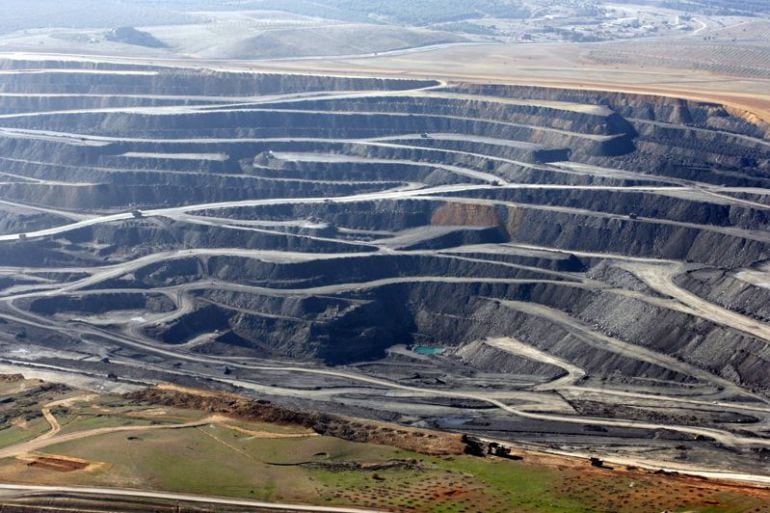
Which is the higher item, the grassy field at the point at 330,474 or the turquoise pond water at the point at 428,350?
the grassy field at the point at 330,474

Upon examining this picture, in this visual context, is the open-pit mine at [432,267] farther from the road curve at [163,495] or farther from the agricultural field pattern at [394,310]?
the road curve at [163,495]

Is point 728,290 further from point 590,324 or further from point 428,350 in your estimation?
point 428,350

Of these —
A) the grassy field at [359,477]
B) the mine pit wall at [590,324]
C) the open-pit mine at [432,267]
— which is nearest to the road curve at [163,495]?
the grassy field at [359,477]

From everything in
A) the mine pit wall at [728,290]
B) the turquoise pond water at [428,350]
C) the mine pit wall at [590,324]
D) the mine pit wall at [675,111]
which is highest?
the mine pit wall at [675,111]

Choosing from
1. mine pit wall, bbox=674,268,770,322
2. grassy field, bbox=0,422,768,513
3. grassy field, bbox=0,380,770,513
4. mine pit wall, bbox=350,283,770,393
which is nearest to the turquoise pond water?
mine pit wall, bbox=350,283,770,393

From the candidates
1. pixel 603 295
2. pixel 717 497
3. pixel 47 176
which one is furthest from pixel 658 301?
pixel 47 176

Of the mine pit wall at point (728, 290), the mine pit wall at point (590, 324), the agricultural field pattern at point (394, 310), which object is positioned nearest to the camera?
the agricultural field pattern at point (394, 310)

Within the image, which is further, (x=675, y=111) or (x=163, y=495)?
(x=675, y=111)

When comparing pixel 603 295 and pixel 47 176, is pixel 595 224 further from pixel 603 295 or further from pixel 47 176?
pixel 47 176

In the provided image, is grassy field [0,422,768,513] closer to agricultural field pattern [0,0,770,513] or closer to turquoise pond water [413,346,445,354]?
agricultural field pattern [0,0,770,513]

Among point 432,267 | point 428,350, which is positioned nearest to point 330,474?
point 428,350
